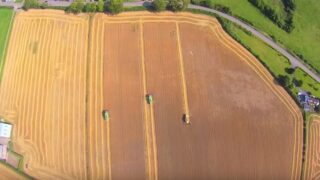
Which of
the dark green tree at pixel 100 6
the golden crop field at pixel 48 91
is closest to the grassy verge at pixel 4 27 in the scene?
the golden crop field at pixel 48 91

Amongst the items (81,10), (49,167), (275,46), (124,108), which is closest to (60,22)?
(81,10)

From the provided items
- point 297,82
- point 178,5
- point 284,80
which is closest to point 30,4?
point 178,5

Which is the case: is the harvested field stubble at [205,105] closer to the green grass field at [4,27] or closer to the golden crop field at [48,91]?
the golden crop field at [48,91]

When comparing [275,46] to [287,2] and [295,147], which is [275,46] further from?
[295,147]

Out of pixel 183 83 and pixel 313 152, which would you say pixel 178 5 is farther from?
pixel 313 152

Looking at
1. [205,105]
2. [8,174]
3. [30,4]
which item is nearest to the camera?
[8,174]

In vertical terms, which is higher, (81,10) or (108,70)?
(81,10)
